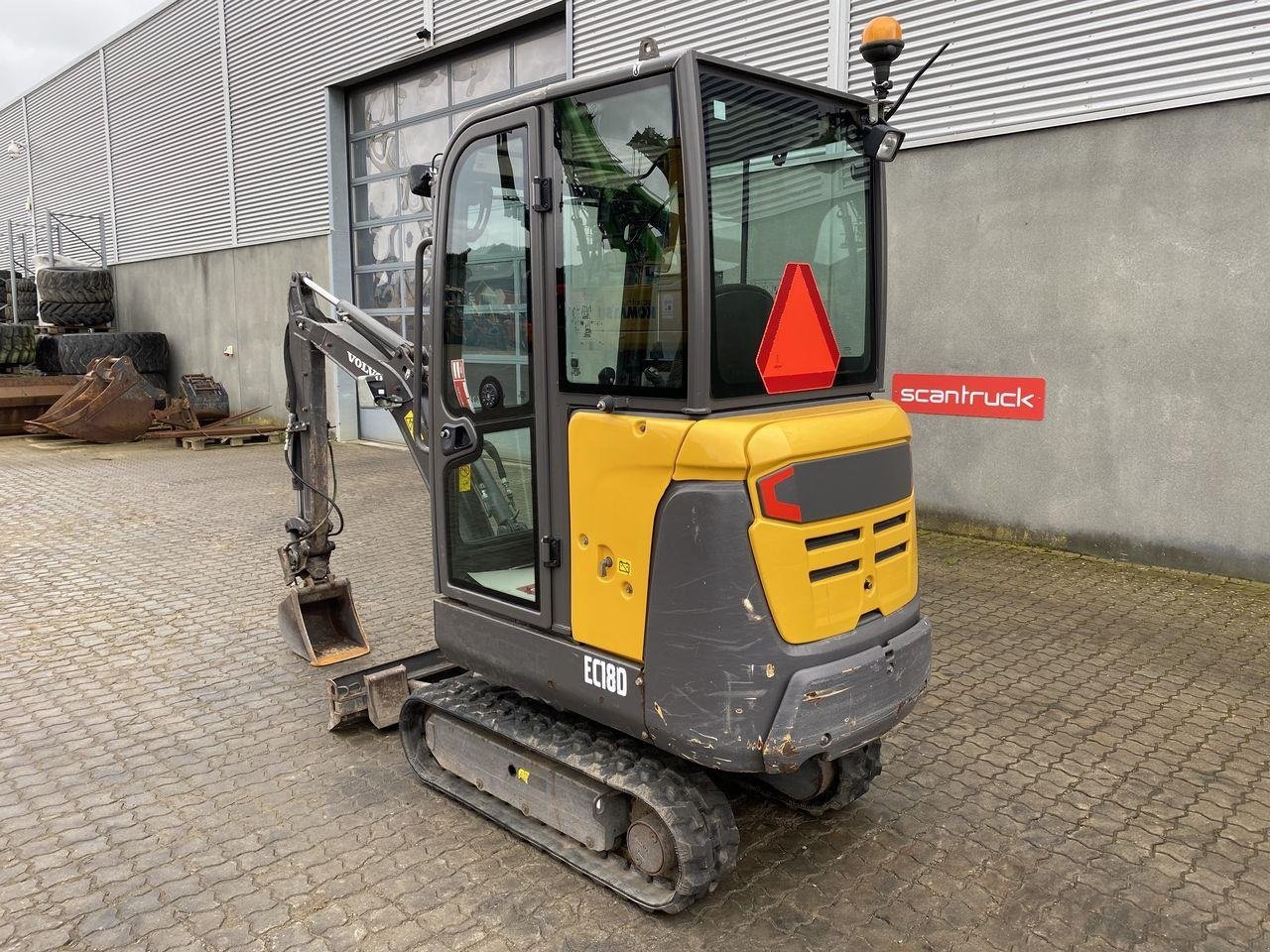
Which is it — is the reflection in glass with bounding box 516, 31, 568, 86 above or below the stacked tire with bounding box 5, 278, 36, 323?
above

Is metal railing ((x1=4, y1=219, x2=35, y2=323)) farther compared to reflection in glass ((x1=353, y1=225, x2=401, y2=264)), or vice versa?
metal railing ((x1=4, y1=219, x2=35, y2=323))

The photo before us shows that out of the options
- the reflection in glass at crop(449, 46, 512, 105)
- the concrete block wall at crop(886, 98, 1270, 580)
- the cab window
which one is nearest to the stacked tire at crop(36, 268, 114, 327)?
the reflection in glass at crop(449, 46, 512, 105)

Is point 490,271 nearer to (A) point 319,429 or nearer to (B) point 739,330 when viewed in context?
(B) point 739,330

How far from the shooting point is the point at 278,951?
113 inches

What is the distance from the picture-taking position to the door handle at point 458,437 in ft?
11.4

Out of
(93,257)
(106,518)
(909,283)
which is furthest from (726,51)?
(93,257)

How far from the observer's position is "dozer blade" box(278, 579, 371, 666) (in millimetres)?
5316

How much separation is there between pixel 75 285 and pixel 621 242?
66.7 feet

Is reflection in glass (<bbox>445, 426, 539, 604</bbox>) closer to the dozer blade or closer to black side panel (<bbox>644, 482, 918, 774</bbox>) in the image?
black side panel (<bbox>644, 482, 918, 774</bbox>)

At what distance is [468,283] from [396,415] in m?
1.41

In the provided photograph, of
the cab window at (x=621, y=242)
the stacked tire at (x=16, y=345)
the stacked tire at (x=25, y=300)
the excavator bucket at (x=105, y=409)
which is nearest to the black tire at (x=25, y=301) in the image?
the stacked tire at (x=25, y=300)

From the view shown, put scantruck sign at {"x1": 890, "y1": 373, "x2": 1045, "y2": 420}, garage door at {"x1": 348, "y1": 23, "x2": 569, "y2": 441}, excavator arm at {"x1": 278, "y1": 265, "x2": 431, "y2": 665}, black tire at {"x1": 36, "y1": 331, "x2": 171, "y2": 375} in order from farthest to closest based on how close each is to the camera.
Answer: black tire at {"x1": 36, "y1": 331, "x2": 171, "y2": 375}, garage door at {"x1": 348, "y1": 23, "x2": 569, "y2": 441}, scantruck sign at {"x1": 890, "y1": 373, "x2": 1045, "y2": 420}, excavator arm at {"x1": 278, "y1": 265, "x2": 431, "y2": 665}

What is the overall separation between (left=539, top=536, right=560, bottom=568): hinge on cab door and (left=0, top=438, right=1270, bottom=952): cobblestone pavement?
1097 millimetres

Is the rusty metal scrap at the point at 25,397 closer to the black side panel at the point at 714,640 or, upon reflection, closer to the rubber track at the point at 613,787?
the rubber track at the point at 613,787
